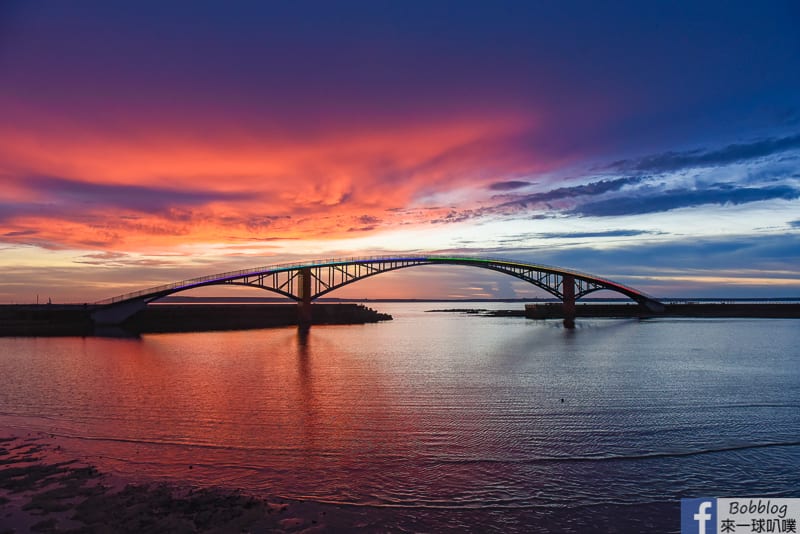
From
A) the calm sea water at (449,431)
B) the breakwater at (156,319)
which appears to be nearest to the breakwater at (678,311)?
the breakwater at (156,319)

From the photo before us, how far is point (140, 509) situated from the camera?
1138cm

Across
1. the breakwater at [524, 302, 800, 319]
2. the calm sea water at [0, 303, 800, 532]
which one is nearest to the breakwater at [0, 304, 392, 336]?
the calm sea water at [0, 303, 800, 532]

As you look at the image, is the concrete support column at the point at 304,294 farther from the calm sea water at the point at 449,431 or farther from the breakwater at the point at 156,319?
the calm sea water at the point at 449,431

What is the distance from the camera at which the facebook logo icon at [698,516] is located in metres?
11.0

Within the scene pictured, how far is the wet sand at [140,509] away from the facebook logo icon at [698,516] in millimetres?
6624

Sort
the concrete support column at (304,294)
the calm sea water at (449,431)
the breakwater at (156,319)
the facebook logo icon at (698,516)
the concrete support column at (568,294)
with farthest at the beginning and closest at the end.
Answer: the concrete support column at (568,294) → the concrete support column at (304,294) → the breakwater at (156,319) → the calm sea water at (449,431) → the facebook logo icon at (698,516)

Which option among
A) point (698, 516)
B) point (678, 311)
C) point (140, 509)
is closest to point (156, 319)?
point (140, 509)

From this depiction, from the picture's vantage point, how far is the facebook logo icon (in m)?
11.0

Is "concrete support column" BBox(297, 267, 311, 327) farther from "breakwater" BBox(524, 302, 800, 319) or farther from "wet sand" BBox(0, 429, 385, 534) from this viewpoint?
"wet sand" BBox(0, 429, 385, 534)

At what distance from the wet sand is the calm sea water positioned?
71 centimetres

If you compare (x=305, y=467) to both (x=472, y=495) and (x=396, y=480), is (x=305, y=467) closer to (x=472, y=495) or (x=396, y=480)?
(x=396, y=480)

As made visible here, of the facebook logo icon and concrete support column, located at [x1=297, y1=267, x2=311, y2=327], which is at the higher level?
concrete support column, located at [x1=297, y1=267, x2=311, y2=327]

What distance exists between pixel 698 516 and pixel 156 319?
305ft

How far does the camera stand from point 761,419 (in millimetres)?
20516
